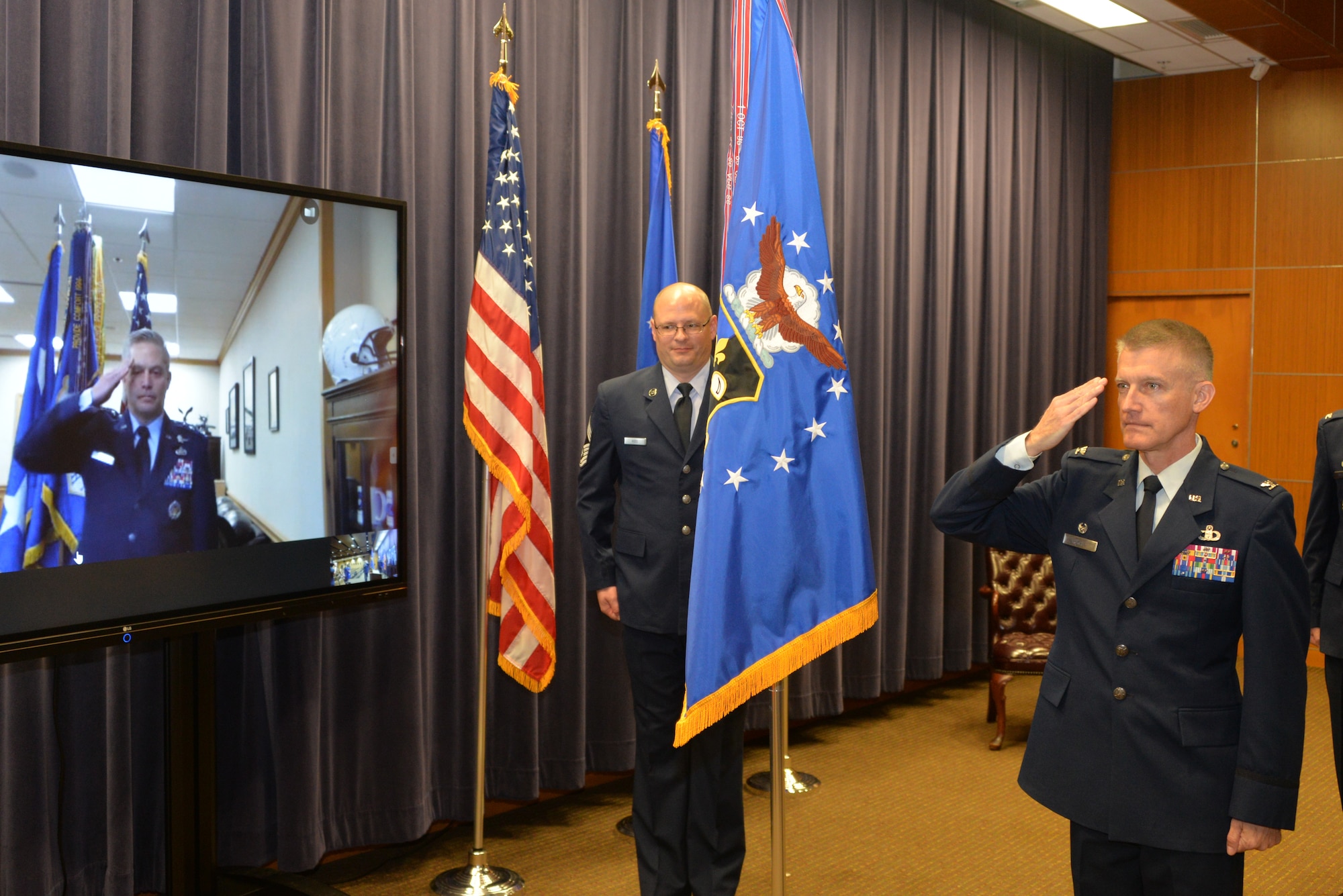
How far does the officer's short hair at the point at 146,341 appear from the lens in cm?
253

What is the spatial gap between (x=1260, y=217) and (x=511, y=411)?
562cm

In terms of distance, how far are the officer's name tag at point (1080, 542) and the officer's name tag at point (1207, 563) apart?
148mm

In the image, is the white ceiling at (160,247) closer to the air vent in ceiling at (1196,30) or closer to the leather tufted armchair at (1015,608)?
the leather tufted armchair at (1015,608)

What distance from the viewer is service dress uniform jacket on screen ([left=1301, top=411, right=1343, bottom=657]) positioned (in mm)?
3160

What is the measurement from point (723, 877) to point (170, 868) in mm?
1470

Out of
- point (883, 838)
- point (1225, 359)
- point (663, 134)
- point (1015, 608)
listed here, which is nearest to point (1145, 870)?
point (883, 838)

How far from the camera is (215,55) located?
10.9 ft

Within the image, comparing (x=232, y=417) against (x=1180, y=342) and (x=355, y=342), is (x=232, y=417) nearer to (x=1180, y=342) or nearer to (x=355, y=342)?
(x=355, y=342)

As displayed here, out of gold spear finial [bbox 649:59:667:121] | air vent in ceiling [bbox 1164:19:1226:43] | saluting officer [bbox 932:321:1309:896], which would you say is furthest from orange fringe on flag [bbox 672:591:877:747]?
air vent in ceiling [bbox 1164:19:1226:43]

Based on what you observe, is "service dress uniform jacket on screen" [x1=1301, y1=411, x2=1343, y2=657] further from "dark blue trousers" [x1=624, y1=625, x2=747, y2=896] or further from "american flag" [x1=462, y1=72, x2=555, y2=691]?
"american flag" [x1=462, y1=72, x2=555, y2=691]

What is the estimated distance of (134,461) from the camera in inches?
101

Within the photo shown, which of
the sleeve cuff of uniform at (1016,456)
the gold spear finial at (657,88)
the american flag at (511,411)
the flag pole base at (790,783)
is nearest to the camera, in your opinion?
the sleeve cuff of uniform at (1016,456)

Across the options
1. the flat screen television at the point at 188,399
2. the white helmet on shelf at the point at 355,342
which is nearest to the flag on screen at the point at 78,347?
the flat screen television at the point at 188,399

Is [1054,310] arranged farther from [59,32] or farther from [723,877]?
[59,32]
